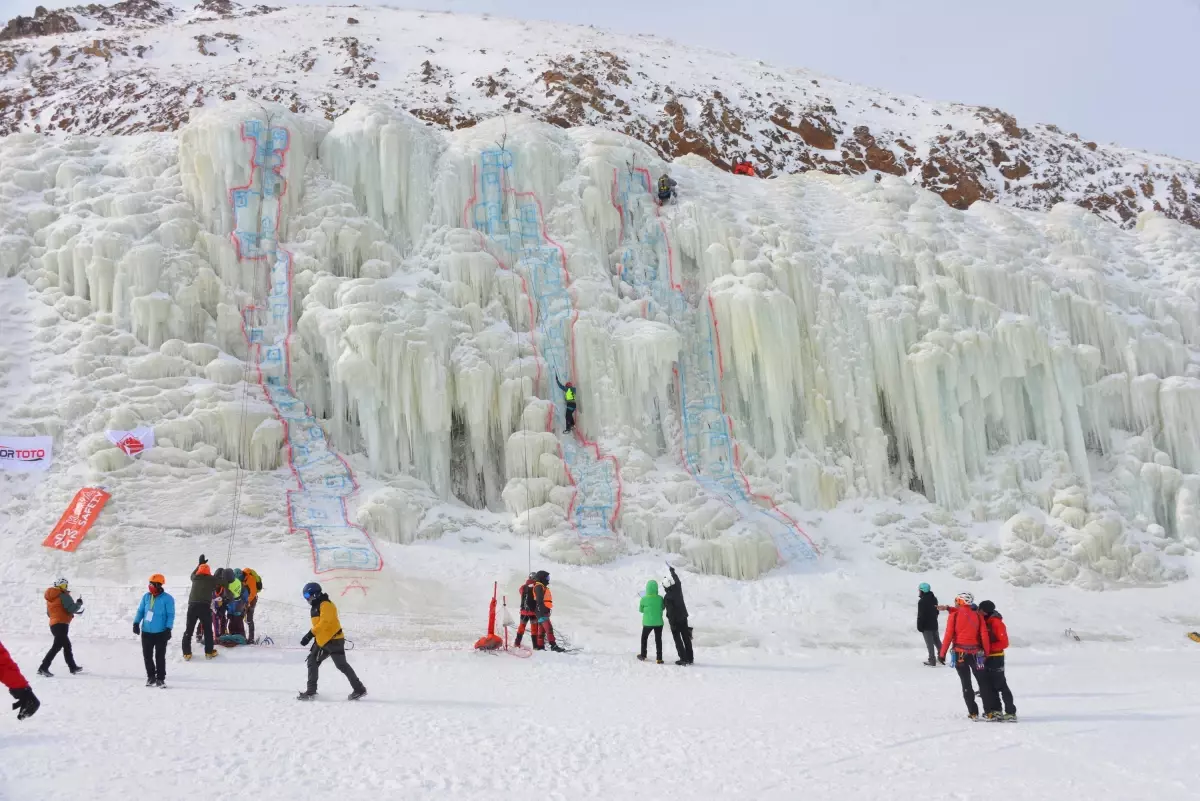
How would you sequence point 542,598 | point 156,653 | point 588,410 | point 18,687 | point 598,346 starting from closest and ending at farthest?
point 18,687, point 156,653, point 542,598, point 588,410, point 598,346

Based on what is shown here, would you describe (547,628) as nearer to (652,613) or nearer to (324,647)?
(652,613)

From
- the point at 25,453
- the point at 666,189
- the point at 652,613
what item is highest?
the point at 666,189

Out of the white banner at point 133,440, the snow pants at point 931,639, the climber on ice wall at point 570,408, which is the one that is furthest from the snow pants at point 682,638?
the white banner at point 133,440

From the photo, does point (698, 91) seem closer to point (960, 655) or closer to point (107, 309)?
point (107, 309)

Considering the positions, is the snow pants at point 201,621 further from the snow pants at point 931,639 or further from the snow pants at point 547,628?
the snow pants at point 931,639

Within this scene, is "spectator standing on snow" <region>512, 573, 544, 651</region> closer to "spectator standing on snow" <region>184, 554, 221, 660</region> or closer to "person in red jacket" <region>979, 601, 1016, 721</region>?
"spectator standing on snow" <region>184, 554, 221, 660</region>

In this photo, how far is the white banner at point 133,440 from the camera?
15.2 meters

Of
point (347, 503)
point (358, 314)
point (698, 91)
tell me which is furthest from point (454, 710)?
point (698, 91)

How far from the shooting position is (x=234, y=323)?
58.3 feet

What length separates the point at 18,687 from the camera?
19.2ft

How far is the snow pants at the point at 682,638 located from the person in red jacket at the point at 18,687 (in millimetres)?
7001

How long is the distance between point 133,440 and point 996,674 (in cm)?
1442

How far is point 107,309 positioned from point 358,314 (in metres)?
5.24

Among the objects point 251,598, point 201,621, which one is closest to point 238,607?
point 251,598
